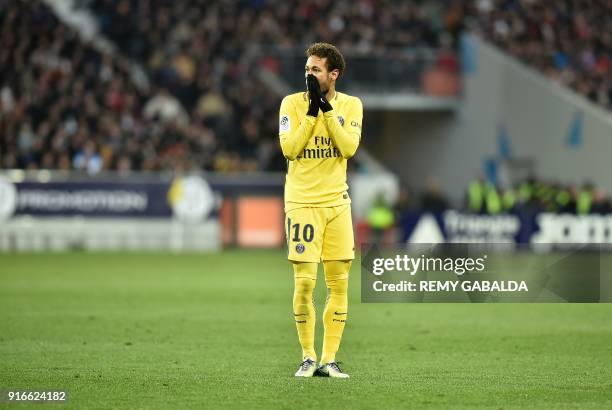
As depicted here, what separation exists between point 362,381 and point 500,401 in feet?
3.92

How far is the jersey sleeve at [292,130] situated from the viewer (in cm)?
842

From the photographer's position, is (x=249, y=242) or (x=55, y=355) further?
(x=249, y=242)

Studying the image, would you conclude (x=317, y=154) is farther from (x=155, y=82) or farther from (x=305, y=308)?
(x=155, y=82)

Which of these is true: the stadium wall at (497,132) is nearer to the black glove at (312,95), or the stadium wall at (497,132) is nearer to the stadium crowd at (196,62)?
the stadium crowd at (196,62)

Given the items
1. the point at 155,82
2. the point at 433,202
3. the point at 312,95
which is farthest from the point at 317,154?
the point at 155,82

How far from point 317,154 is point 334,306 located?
1.07m

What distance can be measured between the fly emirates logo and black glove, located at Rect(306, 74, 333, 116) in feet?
0.97

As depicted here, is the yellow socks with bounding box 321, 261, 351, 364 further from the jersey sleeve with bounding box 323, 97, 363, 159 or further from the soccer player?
the jersey sleeve with bounding box 323, 97, 363, 159

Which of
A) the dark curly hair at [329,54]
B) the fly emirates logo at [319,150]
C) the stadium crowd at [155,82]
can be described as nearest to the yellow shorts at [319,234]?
the fly emirates logo at [319,150]

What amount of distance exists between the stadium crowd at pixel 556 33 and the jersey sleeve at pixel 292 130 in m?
26.4

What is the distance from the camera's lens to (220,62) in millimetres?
32375

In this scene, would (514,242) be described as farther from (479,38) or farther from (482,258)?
(482,258)

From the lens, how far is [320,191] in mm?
8656

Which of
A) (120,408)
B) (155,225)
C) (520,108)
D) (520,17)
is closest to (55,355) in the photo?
(120,408)
